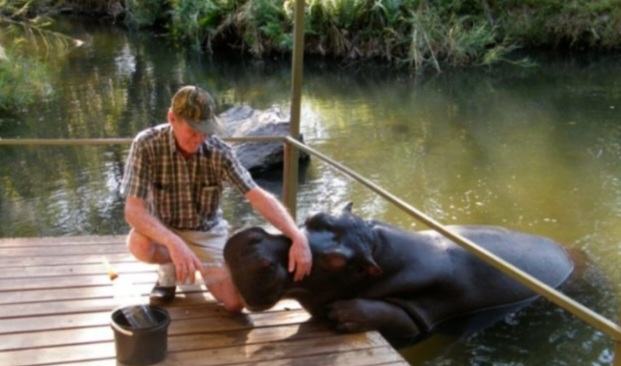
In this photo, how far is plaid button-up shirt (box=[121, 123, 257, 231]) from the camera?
3900 mm

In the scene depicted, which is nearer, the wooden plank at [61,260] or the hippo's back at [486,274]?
the wooden plank at [61,260]

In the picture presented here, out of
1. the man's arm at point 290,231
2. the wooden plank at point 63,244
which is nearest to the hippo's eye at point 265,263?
the man's arm at point 290,231

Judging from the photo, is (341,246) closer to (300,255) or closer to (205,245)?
(300,255)

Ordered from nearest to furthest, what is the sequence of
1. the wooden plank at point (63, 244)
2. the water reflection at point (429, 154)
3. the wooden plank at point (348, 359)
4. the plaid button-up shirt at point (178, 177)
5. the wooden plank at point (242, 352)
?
the wooden plank at point (242, 352) < the wooden plank at point (348, 359) < the plaid button-up shirt at point (178, 177) < the wooden plank at point (63, 244) < the water reflection at point (429, 154)

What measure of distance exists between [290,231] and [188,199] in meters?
0.64

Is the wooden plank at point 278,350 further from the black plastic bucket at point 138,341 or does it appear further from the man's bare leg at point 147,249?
the man's bare leg at point 147,249

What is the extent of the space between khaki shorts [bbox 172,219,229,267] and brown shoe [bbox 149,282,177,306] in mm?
265

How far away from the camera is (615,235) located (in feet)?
24.1

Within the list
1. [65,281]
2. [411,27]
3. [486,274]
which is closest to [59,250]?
[65,281]

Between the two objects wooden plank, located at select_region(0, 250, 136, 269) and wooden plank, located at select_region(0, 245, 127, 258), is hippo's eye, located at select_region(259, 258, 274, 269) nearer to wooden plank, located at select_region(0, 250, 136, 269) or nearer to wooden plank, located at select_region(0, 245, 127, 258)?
wooden plank, located at select_region(0, 250, 136, 269)

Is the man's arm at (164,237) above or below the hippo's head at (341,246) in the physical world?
above

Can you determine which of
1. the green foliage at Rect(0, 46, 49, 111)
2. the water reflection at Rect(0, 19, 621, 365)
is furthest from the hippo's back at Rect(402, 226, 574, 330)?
the green foliage at Rect(0, 46, 49, 111)

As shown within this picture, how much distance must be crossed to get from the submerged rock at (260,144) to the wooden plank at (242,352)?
5.56 metres

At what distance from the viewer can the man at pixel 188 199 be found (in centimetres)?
372
